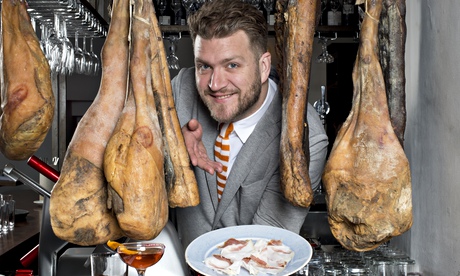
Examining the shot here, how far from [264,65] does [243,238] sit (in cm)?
71

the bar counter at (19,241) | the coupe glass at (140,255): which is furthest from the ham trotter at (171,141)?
the bar counter at (19,241)

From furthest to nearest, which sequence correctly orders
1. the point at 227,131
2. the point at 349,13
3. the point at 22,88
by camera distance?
the point at 349,13
the point at 227,131
the point at 22,88

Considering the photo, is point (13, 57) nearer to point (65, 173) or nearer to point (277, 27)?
point (65, 173)

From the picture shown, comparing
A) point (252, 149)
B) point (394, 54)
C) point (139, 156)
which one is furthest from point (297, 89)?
point (252, 149)

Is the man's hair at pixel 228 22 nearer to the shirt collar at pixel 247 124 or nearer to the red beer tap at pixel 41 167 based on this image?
the shirt collar at pixel 247 124

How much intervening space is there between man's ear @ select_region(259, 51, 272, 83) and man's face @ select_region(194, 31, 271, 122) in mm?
59

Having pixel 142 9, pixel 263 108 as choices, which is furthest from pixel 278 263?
pixel 263 108

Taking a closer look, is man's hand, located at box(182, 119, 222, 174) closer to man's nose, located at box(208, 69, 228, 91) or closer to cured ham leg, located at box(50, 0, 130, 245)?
cured ham leg, located at box(50, 0, 130, 245)

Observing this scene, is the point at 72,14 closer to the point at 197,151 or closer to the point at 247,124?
the point at 247,124

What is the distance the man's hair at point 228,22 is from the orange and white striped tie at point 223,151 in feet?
0.95

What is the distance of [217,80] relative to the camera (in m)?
1.85

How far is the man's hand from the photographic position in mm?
1328

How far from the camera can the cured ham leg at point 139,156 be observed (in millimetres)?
1028

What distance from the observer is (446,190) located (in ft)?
6.07
